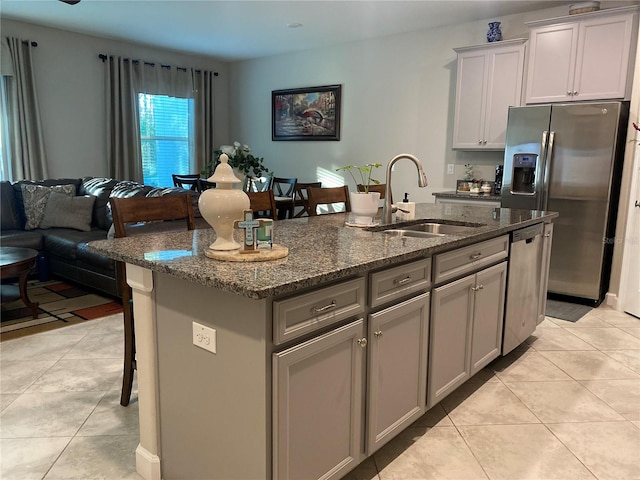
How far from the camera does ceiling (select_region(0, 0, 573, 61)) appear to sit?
471 cm

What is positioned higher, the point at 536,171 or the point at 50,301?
the point at 536,171

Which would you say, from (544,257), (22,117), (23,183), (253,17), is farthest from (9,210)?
(544,257)

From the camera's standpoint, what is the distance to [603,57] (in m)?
4.13

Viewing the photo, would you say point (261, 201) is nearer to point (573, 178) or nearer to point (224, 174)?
point (224, 174)

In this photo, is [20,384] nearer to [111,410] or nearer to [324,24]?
[111,410]

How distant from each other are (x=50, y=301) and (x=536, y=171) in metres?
4.45

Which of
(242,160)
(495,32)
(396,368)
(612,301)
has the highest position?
(495,32)

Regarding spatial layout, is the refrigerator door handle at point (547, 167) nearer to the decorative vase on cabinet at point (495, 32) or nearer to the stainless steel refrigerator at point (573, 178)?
the stainless steel refrigerator at point (573, 178)

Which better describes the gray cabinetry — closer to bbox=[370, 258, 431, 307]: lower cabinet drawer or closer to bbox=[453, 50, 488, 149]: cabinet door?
bbox=[370, 258, 431, 307]: lower cabinet drawer

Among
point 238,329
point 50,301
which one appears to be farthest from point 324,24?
point 238,329

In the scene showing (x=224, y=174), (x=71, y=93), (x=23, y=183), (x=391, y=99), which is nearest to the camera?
(x=224, y=174)

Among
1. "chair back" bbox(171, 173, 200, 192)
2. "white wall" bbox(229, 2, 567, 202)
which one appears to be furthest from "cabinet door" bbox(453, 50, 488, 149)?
"chair back" bbox(171, 173, 200, 192)

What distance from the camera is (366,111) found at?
616 cm

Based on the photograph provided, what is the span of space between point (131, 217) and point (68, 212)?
311 centimetres
